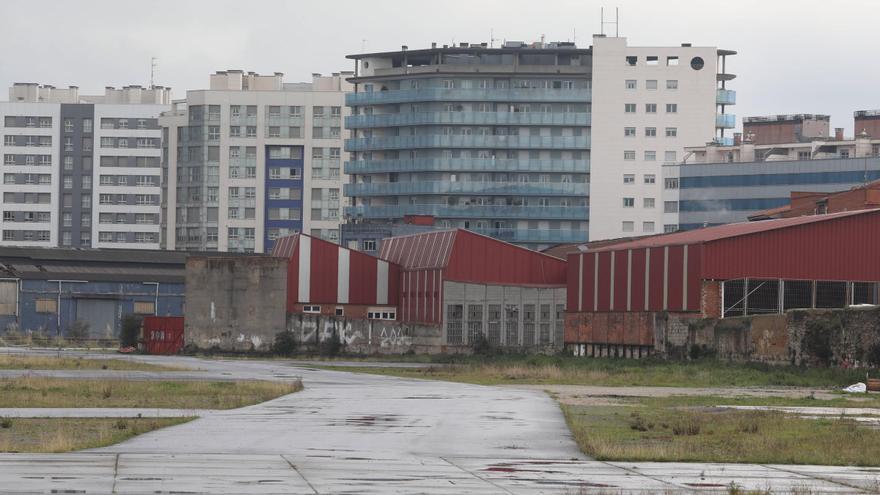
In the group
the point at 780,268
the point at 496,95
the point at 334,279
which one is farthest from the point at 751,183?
the point at 780,268

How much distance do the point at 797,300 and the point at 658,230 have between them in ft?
317

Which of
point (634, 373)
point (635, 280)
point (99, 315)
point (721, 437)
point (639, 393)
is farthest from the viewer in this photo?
point (99, 315)

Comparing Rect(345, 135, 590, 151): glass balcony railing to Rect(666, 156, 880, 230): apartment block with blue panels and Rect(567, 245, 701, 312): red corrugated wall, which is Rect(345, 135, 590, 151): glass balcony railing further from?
Rect(567, 245, 701, 312): red corrugated wall

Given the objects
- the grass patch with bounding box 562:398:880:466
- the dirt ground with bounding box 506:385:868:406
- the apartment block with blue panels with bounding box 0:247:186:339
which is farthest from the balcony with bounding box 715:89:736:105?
the grass patch with bounding box 562:398:880:466

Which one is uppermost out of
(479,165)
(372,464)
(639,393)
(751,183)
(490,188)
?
(479,165)

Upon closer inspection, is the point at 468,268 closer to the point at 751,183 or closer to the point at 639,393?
the point at 639,393

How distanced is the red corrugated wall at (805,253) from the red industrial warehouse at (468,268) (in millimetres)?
24031

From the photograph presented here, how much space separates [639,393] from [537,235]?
421ft

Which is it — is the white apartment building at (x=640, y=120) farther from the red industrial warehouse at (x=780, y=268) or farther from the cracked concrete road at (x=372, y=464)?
the cracked concrete road at (x=372, y=464)

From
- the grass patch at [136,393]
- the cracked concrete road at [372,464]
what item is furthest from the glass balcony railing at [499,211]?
the cracked concrete road at [372,464]

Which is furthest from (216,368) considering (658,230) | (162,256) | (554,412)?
(658,230)

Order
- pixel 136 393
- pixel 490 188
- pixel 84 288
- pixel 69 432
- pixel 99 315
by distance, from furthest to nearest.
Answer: pixel 490 188 → pixel 99 315 → pixel 84 288 → pixel 136 393 → pixel 69 432

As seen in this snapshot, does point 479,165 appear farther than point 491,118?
Yes

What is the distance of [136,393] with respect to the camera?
4947 cm
